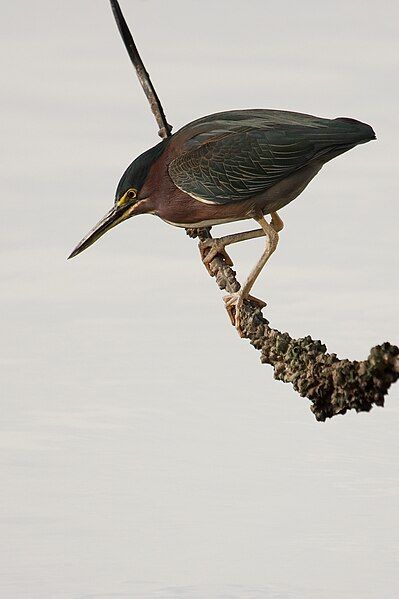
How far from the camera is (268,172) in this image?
2.95 m

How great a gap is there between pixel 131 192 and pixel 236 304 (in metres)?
0.34

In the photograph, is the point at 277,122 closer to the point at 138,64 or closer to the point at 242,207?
the point at 242,207

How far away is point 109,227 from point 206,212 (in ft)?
0.82

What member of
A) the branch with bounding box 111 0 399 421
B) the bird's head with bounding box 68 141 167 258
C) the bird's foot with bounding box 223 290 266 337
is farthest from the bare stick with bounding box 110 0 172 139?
the bird's foot with bounding box 223 290 266 337

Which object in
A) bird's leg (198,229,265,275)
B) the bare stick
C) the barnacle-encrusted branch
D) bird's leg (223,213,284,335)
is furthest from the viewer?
the bare stick

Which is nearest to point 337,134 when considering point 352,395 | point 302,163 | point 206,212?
point 302,163

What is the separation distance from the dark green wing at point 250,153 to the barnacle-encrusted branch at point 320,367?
0.96 feet

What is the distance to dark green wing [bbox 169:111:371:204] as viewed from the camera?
9.59 ft

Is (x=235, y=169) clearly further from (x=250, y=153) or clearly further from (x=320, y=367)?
(x=320, y=367)

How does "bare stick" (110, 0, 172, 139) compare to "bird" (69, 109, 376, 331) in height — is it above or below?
above

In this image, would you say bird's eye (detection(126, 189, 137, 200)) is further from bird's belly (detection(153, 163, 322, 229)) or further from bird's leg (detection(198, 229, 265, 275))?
bird's leg (detection(198, 229, 265, 275))

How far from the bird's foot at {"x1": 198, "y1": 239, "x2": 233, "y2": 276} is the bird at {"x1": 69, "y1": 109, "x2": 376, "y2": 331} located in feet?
0.35

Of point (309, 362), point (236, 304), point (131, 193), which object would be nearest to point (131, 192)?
point (131, 193)

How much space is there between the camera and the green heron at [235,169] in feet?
9.63
